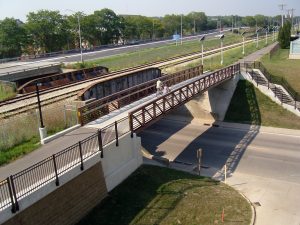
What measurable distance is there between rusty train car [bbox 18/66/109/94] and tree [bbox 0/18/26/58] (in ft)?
120

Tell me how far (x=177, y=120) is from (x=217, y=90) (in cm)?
516

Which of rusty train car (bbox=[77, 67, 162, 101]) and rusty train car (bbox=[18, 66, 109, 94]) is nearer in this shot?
rusty train car (bbox=[77, 67, 162, 101])

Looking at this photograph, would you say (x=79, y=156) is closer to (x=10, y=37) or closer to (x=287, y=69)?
(x=287, y=69)

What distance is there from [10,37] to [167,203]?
64.7 meters

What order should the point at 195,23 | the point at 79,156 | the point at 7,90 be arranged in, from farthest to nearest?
the point at 195,23
the point at 7,90
the point at 79,156

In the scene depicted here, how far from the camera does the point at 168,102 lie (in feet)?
78.0

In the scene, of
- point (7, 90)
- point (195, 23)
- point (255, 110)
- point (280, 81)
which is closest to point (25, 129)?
point (7, 90)

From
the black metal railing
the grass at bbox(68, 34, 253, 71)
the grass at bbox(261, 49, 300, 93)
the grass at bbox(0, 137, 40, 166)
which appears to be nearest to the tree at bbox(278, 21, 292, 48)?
the grass at bbox(68, 34, 253, 71)

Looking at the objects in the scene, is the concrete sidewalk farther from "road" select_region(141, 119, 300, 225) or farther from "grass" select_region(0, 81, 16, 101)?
"grass" select_region(0, 81, 16, 101)

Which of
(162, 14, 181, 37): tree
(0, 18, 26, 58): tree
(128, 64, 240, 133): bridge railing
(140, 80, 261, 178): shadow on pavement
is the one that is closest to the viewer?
(128, 64, 240, 133): bridge railing

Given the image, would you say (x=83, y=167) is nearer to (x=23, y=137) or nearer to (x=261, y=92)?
(x=23, y=137)

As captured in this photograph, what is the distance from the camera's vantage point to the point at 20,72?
143ft

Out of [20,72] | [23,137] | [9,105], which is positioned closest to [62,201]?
[23,137]

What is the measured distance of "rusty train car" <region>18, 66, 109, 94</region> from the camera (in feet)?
112
